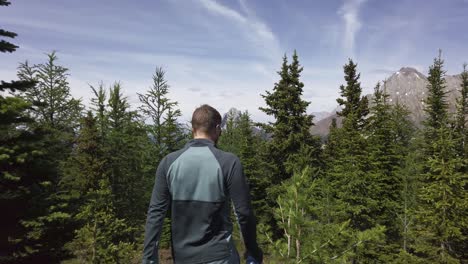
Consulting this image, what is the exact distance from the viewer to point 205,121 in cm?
331

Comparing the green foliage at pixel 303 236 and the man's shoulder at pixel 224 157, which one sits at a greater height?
the man's shoulder at pixel 224 157

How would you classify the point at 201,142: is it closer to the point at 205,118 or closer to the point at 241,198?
the point at 205,118

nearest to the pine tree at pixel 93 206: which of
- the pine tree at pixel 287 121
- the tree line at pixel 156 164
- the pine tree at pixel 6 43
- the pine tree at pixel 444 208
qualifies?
the tree line at pixel 156 164

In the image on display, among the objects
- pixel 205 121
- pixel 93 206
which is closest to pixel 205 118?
pixel 205 121

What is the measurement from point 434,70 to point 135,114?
27312 mm

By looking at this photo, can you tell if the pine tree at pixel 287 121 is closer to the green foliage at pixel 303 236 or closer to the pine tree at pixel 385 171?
the pine tree at pixel 385 171

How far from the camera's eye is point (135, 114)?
26.4m

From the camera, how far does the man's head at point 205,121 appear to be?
10.8 feet

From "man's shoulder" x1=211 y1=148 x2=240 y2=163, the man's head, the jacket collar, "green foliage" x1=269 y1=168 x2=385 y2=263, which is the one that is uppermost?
the man's head

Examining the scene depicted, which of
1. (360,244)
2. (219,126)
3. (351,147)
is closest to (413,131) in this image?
(351,147)

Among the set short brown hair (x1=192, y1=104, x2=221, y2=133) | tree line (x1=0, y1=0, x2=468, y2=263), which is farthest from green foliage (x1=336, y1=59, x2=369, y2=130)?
short brown hair (x1=192, y1=104, x2=221, y2=133)

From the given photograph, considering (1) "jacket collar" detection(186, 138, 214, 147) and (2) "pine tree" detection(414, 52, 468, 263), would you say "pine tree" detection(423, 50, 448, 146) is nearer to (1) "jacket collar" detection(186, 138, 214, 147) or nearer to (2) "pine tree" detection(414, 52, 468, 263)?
(2) "pine tree" detection(414, 52, 468, 263)

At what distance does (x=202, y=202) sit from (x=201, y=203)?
2 centimetres

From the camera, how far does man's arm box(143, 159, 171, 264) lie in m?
3.26
